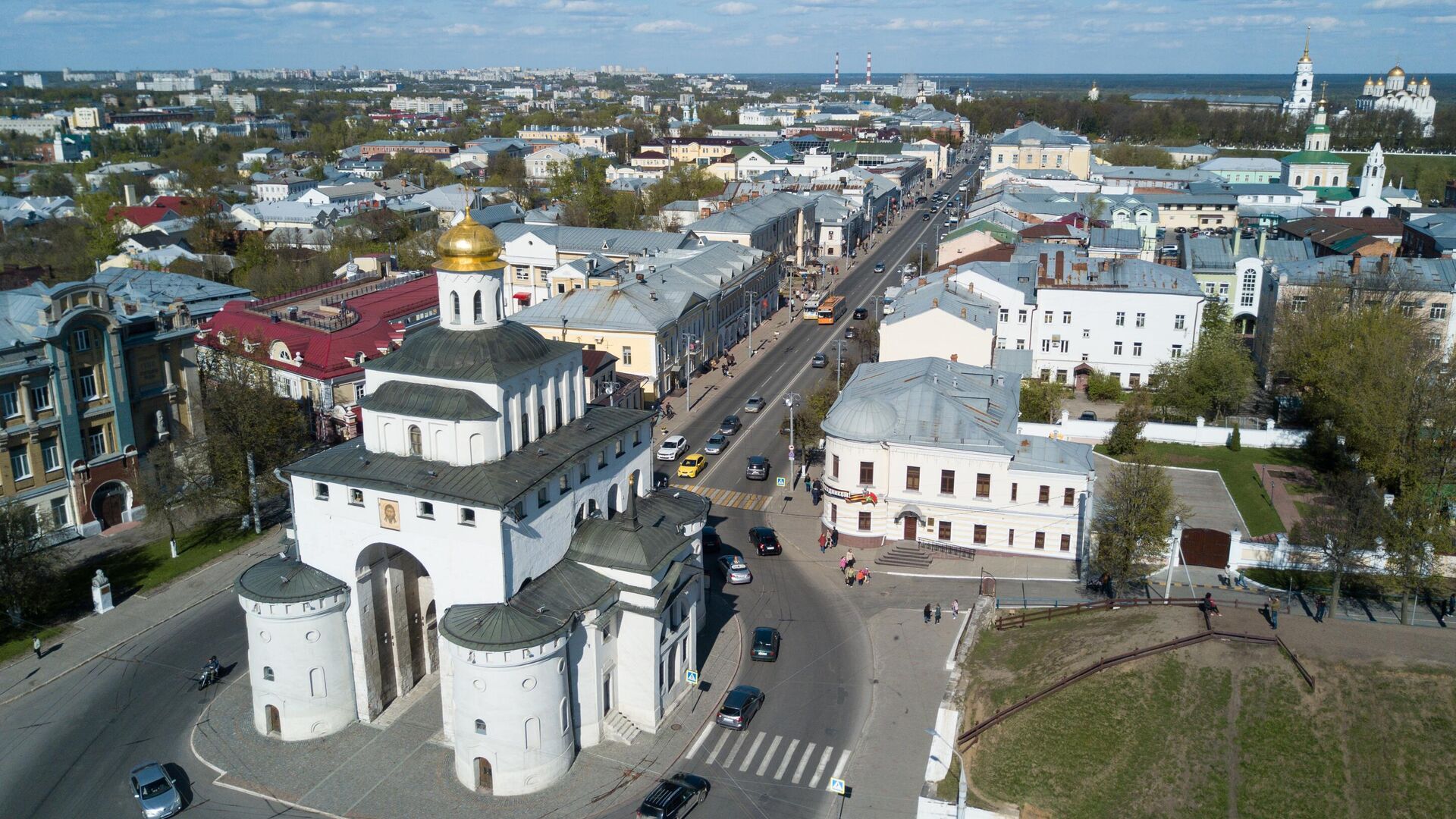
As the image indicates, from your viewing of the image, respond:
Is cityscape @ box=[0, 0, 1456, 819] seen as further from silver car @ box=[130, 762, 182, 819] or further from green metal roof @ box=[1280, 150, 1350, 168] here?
green metal roof @ box=[1280, 150, 1350, 168]

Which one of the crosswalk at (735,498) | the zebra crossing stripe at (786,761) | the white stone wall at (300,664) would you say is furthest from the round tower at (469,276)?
the crosswalk at (735,498)

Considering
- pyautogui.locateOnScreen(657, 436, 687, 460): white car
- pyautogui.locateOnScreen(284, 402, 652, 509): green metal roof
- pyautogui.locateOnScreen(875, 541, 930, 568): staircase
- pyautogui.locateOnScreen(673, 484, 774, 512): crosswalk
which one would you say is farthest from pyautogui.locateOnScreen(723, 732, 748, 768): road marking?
pyautogui.locateOnScreen(657, 436, 687, 460): white car

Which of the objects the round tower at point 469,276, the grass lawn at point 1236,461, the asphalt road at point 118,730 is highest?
the round tower at point 469,276

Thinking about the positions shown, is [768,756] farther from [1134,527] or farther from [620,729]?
[1134,527]

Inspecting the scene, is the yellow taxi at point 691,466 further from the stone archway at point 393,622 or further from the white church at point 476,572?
the stone archway at point 393,622

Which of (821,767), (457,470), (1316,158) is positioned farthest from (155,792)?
(1316,158)

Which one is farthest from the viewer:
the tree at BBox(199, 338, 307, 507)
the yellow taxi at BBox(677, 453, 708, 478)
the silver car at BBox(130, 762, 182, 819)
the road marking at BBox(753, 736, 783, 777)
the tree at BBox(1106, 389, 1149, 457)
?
the yellow taxi at BBox(677, 453, 708, 478)
